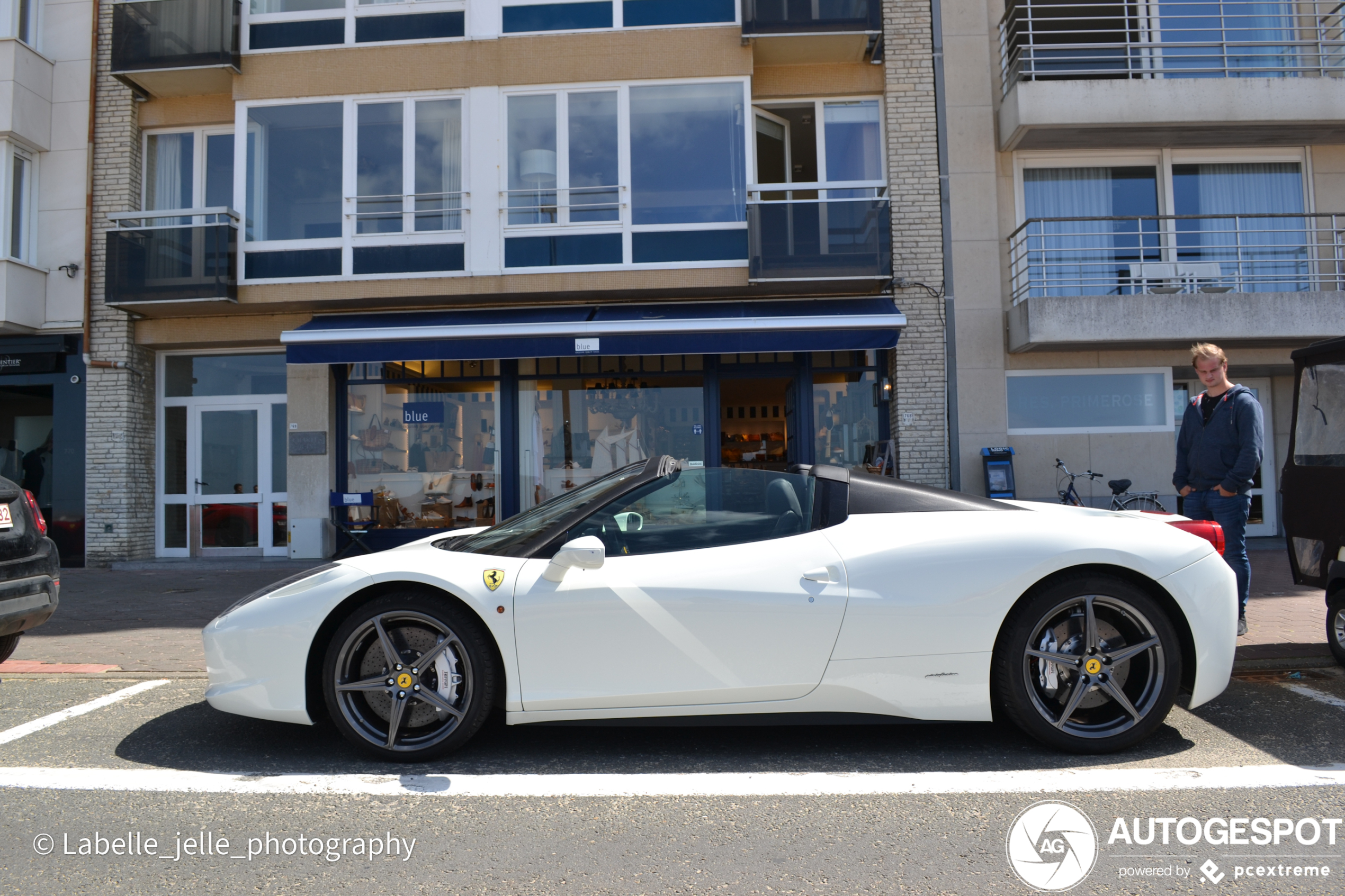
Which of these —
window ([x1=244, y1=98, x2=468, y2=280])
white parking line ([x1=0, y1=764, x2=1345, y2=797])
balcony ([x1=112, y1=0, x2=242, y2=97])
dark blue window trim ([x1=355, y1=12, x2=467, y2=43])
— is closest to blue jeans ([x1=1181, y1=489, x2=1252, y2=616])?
white parking line ([x1=0, y1=764, x2=1345, y2=797])

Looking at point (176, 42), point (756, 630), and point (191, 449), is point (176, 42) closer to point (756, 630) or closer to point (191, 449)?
point (191, 449)

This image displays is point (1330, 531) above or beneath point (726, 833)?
above

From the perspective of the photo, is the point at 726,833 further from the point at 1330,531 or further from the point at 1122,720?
the point at 1330,531

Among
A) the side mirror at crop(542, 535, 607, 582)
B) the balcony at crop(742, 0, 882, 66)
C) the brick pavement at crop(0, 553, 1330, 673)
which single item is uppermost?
the balcony at crop(742, 0, 882, 66)

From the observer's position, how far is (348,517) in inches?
454

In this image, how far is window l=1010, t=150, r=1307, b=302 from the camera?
10969 mm

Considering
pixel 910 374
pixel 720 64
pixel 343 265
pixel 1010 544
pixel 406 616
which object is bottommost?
pixel 406 616

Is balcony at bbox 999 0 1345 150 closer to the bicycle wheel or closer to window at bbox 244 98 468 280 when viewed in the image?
the bicycle wheel

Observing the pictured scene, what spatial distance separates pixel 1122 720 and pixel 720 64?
31.4 ft

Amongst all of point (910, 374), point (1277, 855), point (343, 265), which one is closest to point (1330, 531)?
point (1277, 855)

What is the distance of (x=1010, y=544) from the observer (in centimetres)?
343

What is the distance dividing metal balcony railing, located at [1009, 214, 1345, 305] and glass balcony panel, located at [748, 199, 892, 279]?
78.4 inches

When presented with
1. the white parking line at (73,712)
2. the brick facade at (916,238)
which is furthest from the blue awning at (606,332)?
the white parking line at (73,712)

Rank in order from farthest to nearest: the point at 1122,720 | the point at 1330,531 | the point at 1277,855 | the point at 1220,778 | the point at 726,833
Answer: the point at 1330,531 < the point at 1122,720 < the point at 1220,778 < the point at 726,833 < the point at 1277,855
